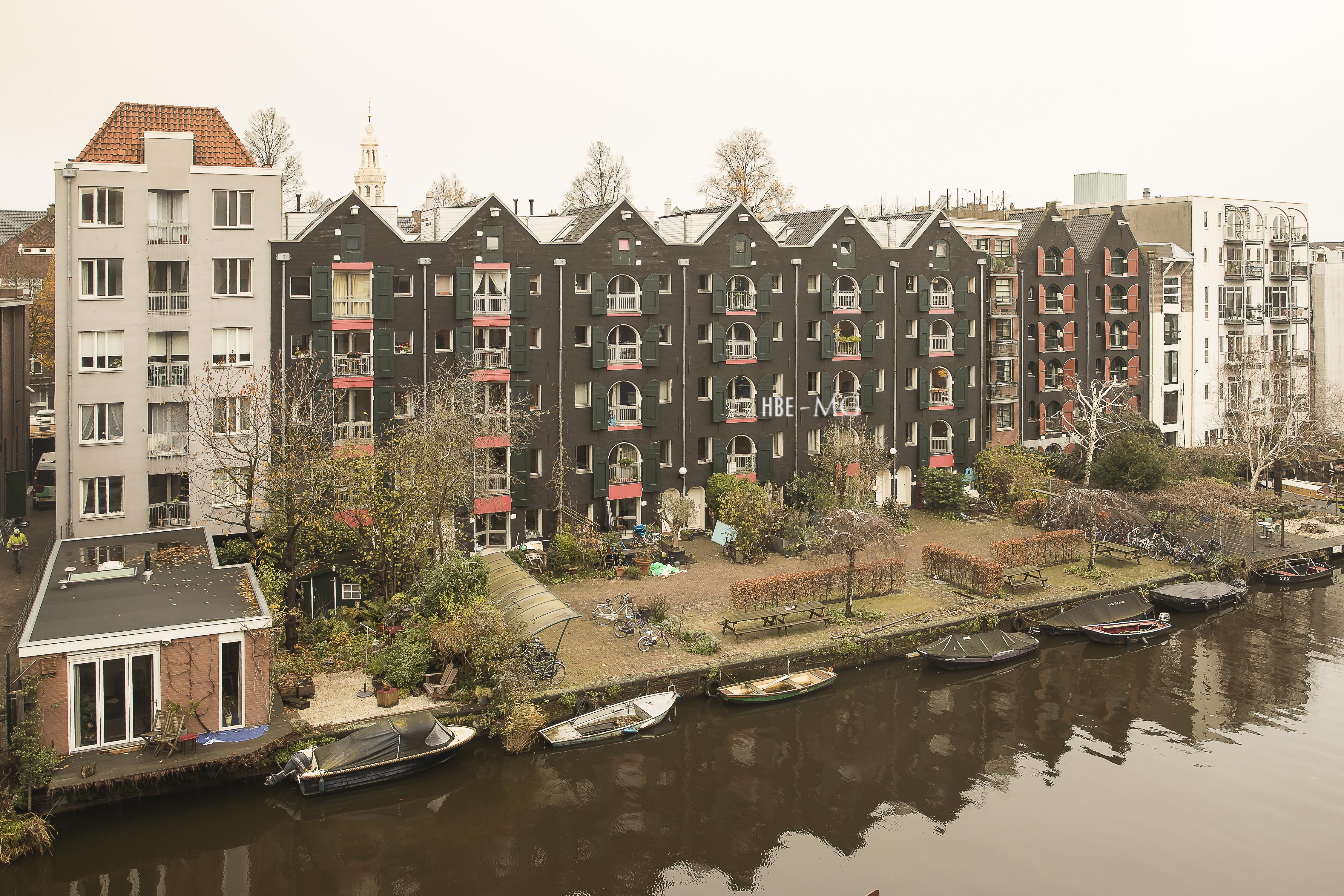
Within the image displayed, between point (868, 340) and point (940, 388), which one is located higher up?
point (868, 340)

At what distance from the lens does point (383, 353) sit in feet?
130

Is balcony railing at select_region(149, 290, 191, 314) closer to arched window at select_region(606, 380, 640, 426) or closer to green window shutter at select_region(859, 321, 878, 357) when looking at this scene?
arched window at select_region(606, 380, 640, 426)

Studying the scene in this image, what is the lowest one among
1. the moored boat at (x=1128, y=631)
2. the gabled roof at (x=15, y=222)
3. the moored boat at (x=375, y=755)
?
the moored boat at (x=375, y=755)

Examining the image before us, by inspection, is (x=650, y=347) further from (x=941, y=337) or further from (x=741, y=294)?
(x=941, y=337)

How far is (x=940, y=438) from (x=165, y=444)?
3400cm

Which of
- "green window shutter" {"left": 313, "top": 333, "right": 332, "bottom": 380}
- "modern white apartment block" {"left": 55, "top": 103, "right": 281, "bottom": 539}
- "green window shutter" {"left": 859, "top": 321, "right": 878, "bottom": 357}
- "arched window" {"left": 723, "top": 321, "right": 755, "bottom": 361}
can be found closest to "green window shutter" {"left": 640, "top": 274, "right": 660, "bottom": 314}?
"arched window" {"left": 723, "top": 321, "right": 755, "bottom": 361}

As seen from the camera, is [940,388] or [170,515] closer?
[170,515]

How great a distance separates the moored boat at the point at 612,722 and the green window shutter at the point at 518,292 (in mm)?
18060

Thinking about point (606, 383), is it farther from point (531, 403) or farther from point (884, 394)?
point (884, 394)

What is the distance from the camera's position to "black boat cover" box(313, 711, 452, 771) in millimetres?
24547

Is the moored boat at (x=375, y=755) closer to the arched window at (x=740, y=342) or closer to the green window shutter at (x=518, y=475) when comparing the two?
the green window shutter at (x=518, y=475)

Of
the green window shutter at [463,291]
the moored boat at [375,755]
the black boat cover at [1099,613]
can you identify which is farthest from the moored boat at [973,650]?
the green window shutter at [463,291]

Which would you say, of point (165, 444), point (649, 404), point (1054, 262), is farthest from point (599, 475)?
point (1054, 262)

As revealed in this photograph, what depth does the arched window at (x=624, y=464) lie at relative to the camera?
4391 cm
